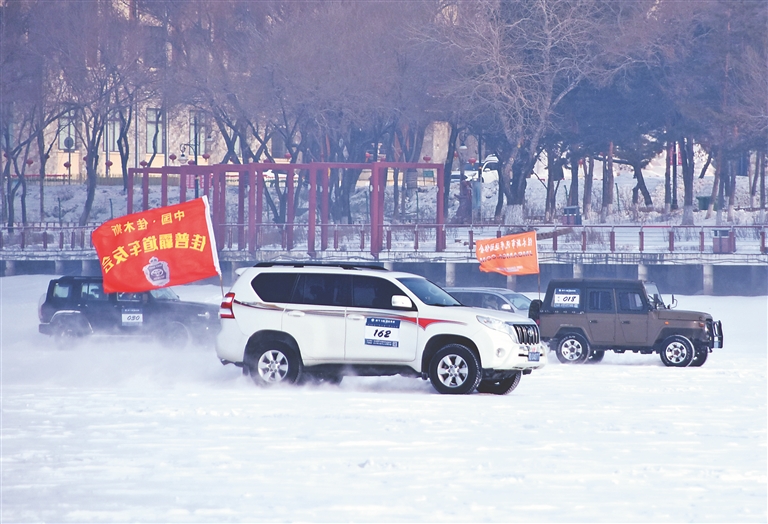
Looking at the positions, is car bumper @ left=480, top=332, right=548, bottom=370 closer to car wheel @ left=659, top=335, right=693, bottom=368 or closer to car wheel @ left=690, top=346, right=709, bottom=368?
car wheel @ left=659, top=335, right=693, bottom=368

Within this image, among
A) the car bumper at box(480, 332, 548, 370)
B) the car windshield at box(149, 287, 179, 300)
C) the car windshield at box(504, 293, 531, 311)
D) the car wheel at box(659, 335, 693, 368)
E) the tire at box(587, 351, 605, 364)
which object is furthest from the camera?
the car windshield at box(504, 293, 531, 311)

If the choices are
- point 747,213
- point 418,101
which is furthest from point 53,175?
point 747,213

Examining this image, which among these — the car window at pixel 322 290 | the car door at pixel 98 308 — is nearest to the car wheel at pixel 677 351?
the car window at pixel 322 290

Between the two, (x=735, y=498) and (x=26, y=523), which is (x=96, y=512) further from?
(x=735, y=498)

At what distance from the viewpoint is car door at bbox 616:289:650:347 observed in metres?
21.3

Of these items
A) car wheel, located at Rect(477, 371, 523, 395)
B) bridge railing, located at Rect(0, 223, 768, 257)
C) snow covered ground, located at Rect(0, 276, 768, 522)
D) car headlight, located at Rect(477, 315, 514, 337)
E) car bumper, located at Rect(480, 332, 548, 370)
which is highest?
bridge railing, located at Rect(0, 223, 768, 257)

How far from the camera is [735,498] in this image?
28.5ft

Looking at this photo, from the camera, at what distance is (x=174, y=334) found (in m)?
23.7

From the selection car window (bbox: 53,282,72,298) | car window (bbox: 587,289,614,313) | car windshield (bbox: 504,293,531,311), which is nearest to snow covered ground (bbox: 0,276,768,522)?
car window (bbox: 587,289,614,313)

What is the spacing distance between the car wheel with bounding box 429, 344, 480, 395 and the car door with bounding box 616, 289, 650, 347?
6.90 metres

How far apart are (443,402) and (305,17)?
169 feet

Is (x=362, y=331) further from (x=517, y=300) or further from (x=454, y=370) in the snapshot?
(x=517, y=300)

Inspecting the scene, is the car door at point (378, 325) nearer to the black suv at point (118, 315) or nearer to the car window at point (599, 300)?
the car window at point (599, 300)

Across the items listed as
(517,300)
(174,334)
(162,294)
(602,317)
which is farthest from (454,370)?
(162,294)
